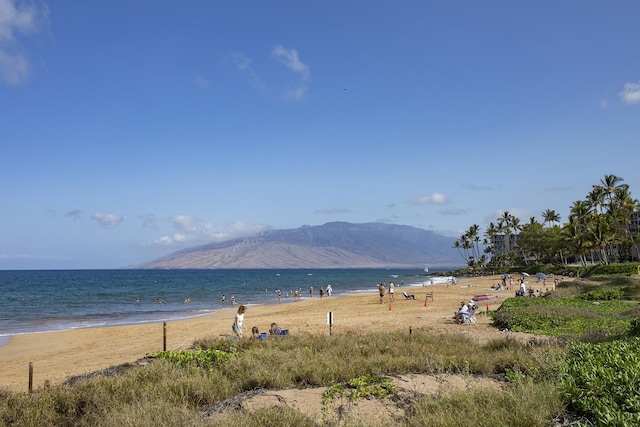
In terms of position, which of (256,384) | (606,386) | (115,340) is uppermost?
(606,386)

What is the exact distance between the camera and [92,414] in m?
6.55

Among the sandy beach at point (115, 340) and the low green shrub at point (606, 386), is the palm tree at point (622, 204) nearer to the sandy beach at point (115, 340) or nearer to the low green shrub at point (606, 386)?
the sandy beach at point (115, 340)

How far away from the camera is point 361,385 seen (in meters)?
7.21

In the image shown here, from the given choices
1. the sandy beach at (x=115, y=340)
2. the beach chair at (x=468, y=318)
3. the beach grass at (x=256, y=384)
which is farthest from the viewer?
the beach chair at (x=468, y=318)

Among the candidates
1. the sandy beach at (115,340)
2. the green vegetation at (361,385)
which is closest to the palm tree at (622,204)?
the sandy beach at (115,340)

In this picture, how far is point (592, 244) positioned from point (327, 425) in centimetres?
7002

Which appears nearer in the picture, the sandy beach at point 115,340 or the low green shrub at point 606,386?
the low green shrub at point 606,386

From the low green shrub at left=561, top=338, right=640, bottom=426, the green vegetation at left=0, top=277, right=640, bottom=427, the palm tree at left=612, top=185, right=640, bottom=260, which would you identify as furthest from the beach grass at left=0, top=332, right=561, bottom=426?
the palm tree at left=612, top=185, right=640, bottom=260

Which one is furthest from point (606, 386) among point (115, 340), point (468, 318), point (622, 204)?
point (622, 204)

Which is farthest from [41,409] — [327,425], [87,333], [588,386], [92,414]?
[87,333]

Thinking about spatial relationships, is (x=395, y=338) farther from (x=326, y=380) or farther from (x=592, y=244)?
(x=592, y=244)

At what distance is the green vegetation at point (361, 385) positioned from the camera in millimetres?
5418

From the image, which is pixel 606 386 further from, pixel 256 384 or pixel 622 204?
pixel 622 204

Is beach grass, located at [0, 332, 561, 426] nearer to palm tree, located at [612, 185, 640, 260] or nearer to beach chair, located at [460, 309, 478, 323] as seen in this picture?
beach chair, located at [460, 309, 478, 323]
